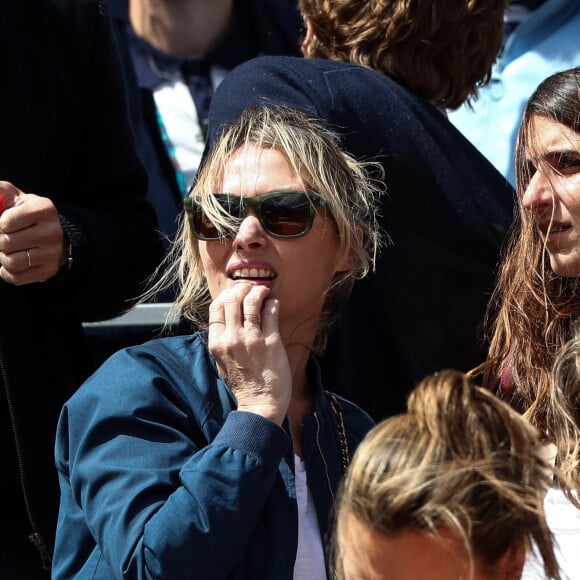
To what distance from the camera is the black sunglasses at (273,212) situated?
1.96 metres

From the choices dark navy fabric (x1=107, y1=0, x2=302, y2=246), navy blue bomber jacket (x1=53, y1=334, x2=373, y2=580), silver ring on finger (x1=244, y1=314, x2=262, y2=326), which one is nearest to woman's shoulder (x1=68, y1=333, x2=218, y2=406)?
navy blue bomber jacket (x1=53, y1=334, x2=373, y2=580)

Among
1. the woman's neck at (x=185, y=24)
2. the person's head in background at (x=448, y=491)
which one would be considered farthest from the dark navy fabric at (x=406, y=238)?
the woman's neck at (x=185, y=24)

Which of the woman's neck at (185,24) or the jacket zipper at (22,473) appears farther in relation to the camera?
the woman's neck at (185,24)

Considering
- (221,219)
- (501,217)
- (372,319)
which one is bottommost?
(372,319)

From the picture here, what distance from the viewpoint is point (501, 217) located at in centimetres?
246

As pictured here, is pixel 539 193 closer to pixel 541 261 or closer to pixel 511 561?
pixel 541 261

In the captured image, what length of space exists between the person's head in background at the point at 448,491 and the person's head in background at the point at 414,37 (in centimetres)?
133

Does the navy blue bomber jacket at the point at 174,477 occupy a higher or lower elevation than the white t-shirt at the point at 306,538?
higher

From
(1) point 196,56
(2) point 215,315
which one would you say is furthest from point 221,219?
(1) point 196,56

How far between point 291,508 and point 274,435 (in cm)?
15

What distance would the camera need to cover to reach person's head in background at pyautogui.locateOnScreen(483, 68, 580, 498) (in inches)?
80.4

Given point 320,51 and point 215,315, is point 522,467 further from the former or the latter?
point 320,51

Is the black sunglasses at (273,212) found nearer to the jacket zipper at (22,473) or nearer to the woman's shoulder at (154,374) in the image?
the woman's shoulder at (154,374)

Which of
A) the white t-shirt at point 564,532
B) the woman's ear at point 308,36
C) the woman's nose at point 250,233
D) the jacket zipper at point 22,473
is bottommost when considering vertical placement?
the jacket zipper at point 22,473
